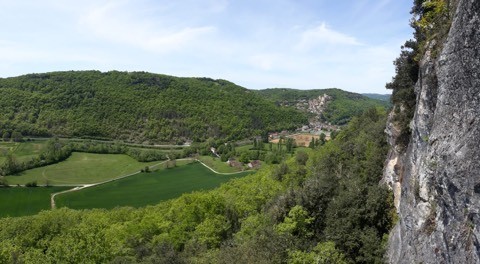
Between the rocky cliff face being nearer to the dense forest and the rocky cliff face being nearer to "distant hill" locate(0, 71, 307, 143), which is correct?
the dense forest

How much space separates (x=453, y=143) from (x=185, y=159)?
125m

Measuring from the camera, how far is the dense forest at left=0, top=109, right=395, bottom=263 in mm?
27078

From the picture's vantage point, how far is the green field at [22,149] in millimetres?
122312

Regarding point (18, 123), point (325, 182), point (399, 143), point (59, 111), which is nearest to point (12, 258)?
point (325, 182)

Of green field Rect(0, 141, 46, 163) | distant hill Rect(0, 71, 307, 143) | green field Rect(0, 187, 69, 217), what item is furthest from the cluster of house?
green field Rect(0, 141, 46, 163)

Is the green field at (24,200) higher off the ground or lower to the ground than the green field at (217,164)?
lower

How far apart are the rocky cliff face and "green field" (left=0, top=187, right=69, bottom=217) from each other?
82749 millimetres

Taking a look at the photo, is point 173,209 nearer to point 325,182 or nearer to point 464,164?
point 325,182

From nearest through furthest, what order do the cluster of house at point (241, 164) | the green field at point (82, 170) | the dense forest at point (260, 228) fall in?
the dense forest at point (260, 228) → the green field at point (82, 170) → the cluster of house at point (241, 164)

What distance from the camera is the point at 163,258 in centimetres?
2812

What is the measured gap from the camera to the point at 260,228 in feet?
106

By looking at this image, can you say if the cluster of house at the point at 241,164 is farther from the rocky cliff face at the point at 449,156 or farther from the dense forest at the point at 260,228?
the rocky cliff face at the point at 449,156

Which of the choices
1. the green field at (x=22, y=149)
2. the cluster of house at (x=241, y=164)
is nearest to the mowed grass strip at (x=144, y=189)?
the cluster of house at (x=241, y=164)

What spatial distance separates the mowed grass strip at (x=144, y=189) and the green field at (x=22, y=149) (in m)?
39.6
